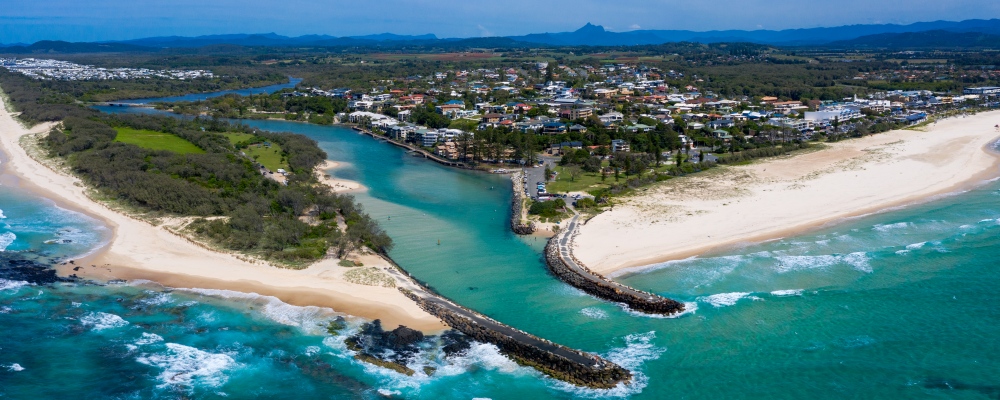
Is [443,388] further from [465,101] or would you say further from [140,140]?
[465,101]

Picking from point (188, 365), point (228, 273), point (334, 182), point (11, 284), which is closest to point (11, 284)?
point (11, 284)

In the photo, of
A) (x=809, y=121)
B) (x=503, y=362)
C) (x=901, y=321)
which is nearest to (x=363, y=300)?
(x=503, y=362)

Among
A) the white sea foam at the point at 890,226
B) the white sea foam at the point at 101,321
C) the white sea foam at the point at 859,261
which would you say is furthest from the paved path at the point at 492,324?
the white sea foam at the point at 890,226

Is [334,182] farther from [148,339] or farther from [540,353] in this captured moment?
[540,353]

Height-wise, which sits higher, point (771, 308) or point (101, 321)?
point (101, 321)

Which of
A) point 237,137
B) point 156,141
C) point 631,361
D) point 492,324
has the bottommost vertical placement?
point 631,361

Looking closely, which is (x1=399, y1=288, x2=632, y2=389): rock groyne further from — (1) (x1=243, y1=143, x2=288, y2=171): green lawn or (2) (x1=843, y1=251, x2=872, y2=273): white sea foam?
(1) (x1=243, y1=143, x2=288, y2=171): green lawn
